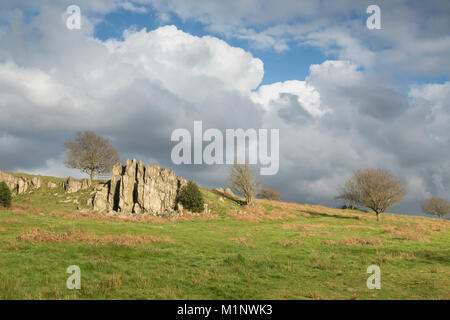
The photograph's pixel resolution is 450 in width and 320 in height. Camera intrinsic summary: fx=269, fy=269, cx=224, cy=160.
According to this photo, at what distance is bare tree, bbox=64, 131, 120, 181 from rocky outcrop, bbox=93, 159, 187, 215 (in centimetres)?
1648

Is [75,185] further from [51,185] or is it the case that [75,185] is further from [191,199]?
[191,199]

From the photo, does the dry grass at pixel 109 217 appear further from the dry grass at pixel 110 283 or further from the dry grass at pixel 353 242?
the dry grass at pixel 110 283

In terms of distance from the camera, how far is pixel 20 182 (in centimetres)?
5719

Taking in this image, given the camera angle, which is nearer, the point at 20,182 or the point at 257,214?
the point at 257,214

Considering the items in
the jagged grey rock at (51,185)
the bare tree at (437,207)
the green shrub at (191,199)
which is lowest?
the bare tree at (437,207)

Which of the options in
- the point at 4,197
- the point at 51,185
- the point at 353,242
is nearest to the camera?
the point at 353,242

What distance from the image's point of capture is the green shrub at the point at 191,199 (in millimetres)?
53750

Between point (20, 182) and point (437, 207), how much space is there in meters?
133

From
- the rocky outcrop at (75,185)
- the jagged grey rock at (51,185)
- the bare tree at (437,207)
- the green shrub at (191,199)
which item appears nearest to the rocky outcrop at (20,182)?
the jagged grey rock at (51,185)

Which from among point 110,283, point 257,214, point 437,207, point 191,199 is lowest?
point 437,207

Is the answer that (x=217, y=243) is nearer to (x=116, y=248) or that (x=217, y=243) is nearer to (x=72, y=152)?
(x=116, y=248)

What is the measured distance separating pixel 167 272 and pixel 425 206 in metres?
123

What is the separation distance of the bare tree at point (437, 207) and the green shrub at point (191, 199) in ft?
320

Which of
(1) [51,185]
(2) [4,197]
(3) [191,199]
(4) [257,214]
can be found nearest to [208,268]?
(3) [191,199]
